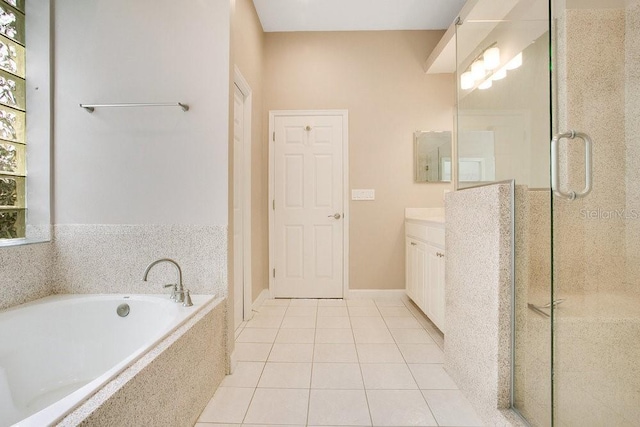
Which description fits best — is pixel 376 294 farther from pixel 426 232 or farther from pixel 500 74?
pixel 500 74

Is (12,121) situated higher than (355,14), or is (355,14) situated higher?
(355,14)

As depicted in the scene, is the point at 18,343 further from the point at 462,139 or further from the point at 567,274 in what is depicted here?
the point at 462,139

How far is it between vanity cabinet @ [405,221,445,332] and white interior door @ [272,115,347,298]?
0.72 metres

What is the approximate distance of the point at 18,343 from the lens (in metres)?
1.37

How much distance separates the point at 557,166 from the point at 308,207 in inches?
93.3

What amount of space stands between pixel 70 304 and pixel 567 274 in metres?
2.36

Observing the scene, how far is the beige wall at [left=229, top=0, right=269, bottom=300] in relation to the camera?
246cm

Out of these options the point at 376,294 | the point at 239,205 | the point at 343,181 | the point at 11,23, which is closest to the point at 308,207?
the point at 343,181

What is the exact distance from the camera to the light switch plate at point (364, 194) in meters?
3.23

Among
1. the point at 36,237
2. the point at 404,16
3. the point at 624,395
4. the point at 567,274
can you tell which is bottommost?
the point at 624,395

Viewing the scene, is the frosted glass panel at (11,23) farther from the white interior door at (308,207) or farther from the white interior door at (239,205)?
the white interior door at (308,207)

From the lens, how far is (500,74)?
5.07ft

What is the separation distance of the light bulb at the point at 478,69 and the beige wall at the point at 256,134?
1.62m

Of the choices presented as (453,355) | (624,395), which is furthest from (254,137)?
(624,395)
